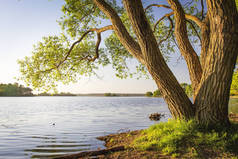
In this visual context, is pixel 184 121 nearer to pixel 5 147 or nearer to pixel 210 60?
pixel 210 60

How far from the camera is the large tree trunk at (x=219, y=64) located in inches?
165

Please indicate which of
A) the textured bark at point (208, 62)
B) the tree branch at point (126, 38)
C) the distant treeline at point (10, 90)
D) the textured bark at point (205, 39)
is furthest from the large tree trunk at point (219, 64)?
the distant treeline at point (10, 90)

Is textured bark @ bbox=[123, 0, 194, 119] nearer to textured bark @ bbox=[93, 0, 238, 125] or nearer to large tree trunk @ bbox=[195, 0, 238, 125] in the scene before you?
textured bark @ bbox=[93, 0, 238, 125]

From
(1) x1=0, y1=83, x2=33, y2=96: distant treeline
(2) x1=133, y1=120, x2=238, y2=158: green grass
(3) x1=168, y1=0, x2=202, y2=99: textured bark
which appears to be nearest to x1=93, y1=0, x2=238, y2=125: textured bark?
(2) x1=133, y1=120, x2=238, y2=158: green grass

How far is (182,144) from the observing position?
164 inches

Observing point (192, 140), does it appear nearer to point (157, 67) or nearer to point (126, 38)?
point (157, 67)

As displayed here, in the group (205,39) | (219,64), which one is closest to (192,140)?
(219,64)

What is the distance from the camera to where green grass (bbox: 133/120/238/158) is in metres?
3.88

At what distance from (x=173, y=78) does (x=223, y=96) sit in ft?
4.67

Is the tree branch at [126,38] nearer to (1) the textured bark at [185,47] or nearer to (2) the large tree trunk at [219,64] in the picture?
(1) the textured bark at [185,47]

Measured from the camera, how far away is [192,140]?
13.9 feet

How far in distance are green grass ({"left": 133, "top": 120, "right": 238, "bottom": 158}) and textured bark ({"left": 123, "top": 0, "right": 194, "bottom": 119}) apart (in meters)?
0.46

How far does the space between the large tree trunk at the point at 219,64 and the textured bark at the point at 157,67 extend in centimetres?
49

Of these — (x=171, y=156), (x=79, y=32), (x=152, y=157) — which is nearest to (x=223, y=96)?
(x=171, y=156)
